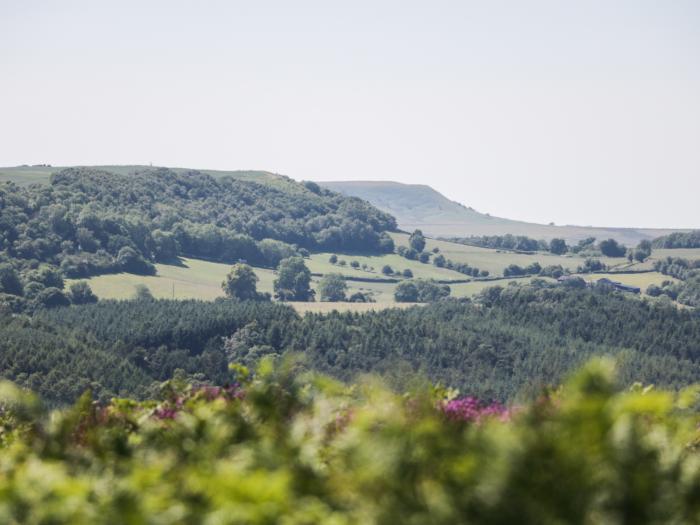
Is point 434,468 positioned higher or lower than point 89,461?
higher

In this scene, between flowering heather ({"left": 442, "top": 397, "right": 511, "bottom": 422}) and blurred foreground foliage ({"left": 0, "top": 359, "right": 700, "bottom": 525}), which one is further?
flowering heather ({"left": 442, "top": 397, "right": 511, "bottom": 422})

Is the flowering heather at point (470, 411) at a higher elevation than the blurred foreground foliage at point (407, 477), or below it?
below

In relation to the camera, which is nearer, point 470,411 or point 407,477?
point 407,477

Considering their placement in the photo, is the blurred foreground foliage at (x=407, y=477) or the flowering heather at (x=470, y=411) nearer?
the blurred foreground foliage at (x=407, y=477)

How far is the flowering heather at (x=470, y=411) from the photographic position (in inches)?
527

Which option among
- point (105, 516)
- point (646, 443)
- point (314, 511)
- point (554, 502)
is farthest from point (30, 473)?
point (646, 443)

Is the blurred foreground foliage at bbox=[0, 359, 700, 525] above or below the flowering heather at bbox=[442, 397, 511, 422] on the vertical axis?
above

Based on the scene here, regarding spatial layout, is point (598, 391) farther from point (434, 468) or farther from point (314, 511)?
point (314, 511)

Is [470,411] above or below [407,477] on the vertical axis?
below

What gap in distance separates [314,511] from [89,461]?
327 cm

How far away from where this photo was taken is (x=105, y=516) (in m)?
8.14

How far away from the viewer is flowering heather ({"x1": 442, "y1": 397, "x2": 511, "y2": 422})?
13.4m

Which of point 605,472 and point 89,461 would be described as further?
point 89,461

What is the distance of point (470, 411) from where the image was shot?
13.8m
